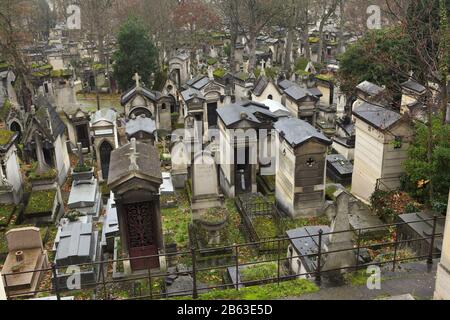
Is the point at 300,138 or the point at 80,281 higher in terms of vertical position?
the point at 300,138

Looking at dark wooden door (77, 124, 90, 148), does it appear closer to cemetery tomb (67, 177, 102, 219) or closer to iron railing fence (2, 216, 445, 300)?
cemetery tomb (67, 177, 102, 219)

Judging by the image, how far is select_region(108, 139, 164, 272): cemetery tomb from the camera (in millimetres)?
10680

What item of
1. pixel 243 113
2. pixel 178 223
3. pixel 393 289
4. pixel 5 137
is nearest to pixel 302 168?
pixel 243 113

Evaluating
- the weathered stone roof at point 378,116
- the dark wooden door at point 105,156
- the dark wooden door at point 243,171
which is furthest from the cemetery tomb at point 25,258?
the weathered stone roof at point 378,116

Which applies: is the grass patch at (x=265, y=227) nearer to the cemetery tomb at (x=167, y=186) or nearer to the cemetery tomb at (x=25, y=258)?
the cemetery tomb at (x=167, y=186)

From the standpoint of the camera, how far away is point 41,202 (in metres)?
15.1

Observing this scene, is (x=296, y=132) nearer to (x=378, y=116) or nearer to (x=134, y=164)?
(x=378, y=116)

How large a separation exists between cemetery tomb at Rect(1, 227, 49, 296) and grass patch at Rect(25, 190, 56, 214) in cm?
287

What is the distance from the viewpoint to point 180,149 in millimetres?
17453

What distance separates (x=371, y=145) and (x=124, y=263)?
8788 mm

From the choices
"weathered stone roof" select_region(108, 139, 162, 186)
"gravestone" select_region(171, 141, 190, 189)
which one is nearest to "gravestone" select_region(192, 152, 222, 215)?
"weathered stone roof" select_region(108, 139, 162, 186)

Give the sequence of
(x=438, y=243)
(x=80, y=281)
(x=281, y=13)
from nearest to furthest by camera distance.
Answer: (x=438, y=243) < (x=80, y=281) < (x=281, y=13)
